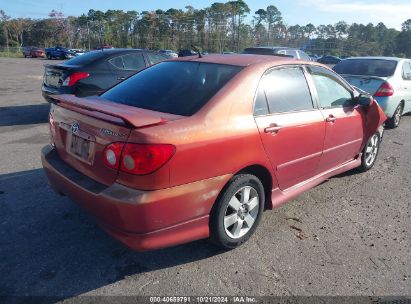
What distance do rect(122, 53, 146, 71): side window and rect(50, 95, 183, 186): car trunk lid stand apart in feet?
15.9

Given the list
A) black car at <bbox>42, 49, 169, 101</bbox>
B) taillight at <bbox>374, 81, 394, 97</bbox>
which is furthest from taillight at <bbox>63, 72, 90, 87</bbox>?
taillight at <bbox>374, 81, 394, 97</bbox>

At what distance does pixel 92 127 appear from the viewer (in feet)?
8.96

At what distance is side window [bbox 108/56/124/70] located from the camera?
25.5 ft

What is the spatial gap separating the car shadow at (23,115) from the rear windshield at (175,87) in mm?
4923

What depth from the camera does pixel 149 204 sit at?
2.46m

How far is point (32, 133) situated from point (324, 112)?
17.3ft

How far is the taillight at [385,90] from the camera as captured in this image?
761cm

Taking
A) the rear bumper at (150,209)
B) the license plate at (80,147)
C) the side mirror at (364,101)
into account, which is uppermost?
the side mirror at (364,101)

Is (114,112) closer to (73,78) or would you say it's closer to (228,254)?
(228,254)

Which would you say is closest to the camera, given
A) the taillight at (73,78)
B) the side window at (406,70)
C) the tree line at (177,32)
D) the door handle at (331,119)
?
the door handle at (331,119)

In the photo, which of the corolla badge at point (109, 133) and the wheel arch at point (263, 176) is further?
the wheel arch at point (263, 176)

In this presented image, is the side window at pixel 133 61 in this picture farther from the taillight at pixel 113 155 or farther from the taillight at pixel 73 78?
the taillight at pixel 113 155

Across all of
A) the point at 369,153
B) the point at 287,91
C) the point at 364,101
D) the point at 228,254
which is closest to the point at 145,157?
the point at 228,254

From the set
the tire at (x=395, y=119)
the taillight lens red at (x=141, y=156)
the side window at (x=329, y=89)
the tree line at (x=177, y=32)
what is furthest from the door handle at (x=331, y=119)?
the tree line at (x=177, y=32)
